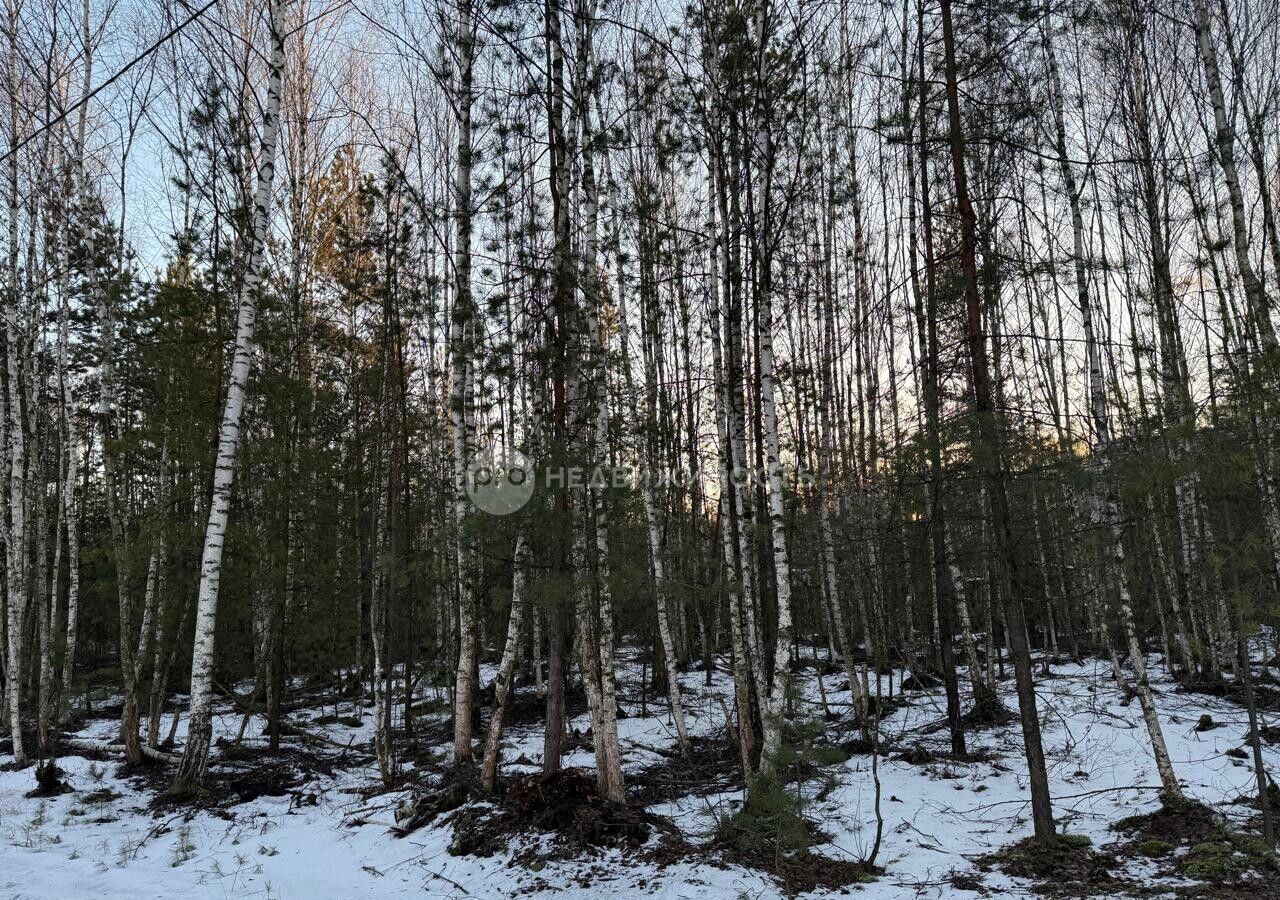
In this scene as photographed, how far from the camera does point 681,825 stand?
6168mm

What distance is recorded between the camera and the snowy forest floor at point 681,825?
489cm

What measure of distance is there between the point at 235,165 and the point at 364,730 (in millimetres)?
9625

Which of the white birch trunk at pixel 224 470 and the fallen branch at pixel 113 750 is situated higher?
the white birch trunk at pixel 224 470

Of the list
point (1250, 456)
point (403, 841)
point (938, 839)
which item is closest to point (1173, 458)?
point (1250, 456)

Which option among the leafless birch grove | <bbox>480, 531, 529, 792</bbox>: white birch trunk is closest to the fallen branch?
the leafless birch grove

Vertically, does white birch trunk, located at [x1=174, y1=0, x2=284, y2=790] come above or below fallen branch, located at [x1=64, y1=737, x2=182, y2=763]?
above

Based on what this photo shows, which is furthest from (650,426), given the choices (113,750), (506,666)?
(113,750)

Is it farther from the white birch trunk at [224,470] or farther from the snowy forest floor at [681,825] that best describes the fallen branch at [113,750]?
the white birch trunk at [224,470]

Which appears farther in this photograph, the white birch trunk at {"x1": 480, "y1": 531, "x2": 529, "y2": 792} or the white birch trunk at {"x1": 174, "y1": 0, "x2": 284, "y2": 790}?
the white birch trunk at {"x1": 174, "y1": 0, "x2": 284, "y2": 790}

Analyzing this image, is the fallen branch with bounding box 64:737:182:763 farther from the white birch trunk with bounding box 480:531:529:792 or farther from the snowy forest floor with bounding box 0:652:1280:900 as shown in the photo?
the white birch trunk with bounding box 480:531:529:792

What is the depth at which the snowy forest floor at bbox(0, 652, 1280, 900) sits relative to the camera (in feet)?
16.0

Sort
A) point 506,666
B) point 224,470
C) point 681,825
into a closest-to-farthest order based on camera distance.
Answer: point 681,825 → point 506,666 → point 224,470

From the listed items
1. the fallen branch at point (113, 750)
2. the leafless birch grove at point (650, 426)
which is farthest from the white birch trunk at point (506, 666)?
the fallen branch at point (113, 750)

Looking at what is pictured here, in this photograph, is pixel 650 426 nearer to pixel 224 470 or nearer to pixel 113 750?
pixel 224 470
